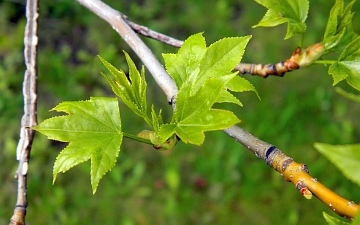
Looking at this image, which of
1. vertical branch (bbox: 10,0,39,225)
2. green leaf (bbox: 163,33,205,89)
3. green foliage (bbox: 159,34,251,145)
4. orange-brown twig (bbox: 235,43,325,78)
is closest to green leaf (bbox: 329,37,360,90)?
orange-brown twig (bbox: 235,43,325,78)

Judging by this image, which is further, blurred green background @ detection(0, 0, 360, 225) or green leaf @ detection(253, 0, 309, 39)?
blurred green background @ detection(0, 0, 360, 225)

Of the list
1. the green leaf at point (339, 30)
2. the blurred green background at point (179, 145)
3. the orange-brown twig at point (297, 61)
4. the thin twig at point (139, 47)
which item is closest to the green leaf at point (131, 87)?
the thin twig at point (139, 47)

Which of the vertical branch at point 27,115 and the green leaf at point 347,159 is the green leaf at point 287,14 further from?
the vertical branch at point 27,115

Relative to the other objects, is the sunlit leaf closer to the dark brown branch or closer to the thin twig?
the thin twig

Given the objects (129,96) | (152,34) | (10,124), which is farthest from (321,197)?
(10,124)

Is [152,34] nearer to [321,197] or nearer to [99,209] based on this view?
[321,197]
